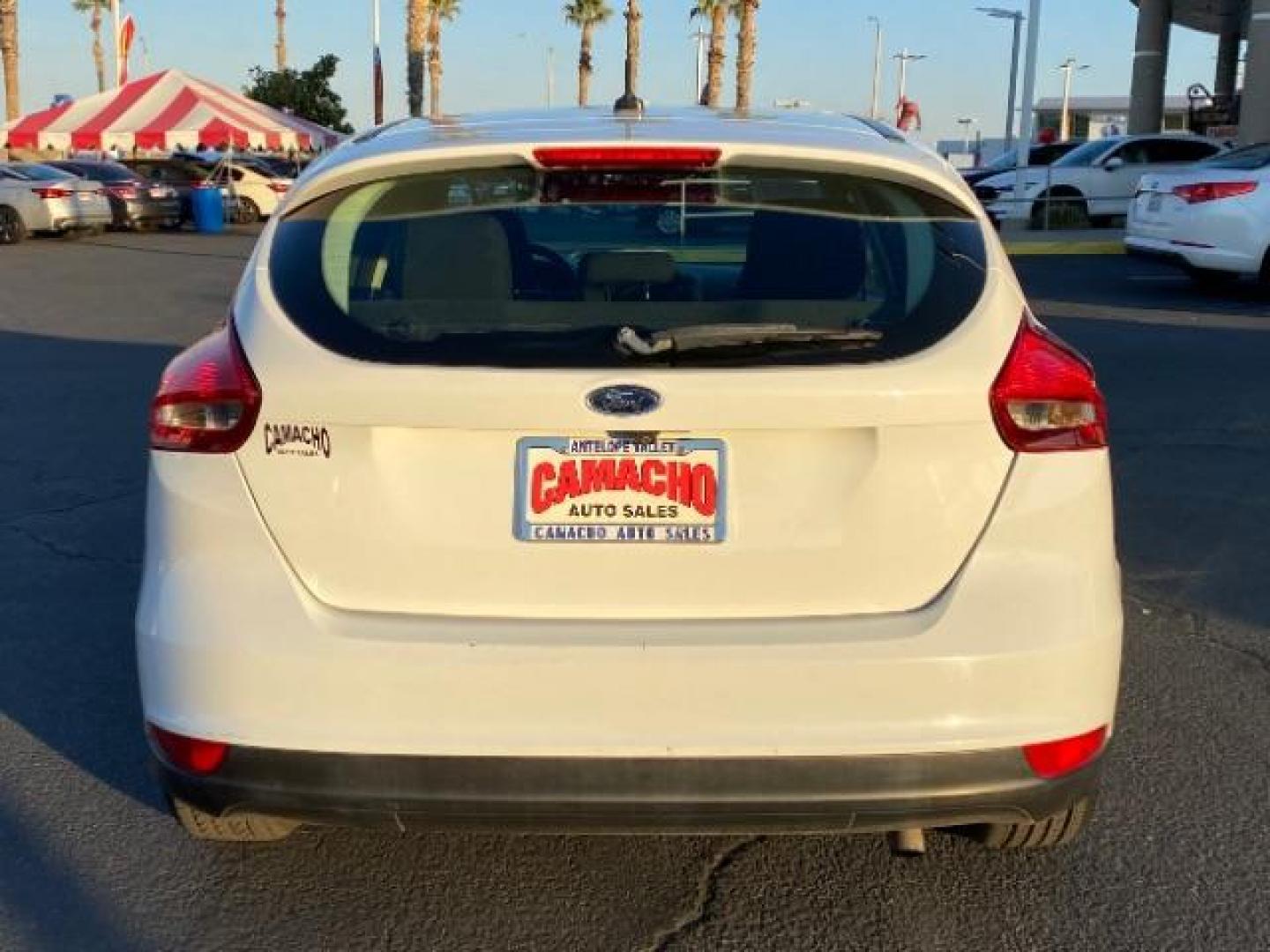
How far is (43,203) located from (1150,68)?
27311 mm

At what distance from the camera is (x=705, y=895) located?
10.0 feet

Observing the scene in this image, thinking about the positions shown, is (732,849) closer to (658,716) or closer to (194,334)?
(658,716)

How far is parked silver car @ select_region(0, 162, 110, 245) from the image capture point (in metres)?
23.8

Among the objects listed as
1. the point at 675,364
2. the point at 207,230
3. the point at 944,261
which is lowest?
the point at 207,230

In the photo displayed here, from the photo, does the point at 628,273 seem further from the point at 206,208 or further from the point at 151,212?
the point at 206,208

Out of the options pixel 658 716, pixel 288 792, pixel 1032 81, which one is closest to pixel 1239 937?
pixel 658 716

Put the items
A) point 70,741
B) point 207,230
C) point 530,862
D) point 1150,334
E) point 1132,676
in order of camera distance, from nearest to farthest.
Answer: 1. point 530,862
2. point 70,741
3. point 1132,676
4. point 1150,334
5. point 207,230

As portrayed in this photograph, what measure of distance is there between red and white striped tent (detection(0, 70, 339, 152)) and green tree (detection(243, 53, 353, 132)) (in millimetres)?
28686

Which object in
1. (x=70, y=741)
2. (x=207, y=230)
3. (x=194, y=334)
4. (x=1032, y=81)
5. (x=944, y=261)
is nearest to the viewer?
(x=944, y=261)

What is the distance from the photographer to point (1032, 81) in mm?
23875

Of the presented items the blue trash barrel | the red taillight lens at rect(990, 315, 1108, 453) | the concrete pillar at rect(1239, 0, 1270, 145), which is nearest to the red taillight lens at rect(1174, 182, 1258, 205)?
the red taillight lens at rect(990, 315, 1108, 453)

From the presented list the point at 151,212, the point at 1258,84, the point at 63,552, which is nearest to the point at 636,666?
the point at 63,552

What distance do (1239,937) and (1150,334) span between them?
921 centimetres

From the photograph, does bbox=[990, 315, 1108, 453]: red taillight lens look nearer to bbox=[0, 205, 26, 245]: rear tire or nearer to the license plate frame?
the license plate frame
